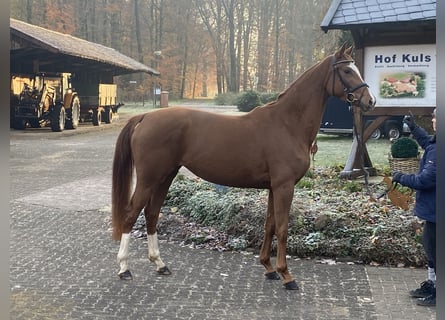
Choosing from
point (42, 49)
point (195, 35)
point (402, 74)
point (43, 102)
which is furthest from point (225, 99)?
point (402, 74)

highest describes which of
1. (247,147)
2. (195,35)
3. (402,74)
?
(195,35)

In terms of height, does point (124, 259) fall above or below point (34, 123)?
below

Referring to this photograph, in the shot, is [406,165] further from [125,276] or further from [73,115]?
[73,115]

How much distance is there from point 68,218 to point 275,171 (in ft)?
13.6

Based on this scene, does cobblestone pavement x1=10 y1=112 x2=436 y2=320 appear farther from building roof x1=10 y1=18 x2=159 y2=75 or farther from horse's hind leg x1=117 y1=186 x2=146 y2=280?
building roof x1=10 y1=18 x2=159 y2=75

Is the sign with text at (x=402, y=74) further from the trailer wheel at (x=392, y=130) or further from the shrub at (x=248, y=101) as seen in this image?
the shrub at (x=248, y=101)

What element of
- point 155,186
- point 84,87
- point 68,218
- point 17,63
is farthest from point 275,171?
point 84,87

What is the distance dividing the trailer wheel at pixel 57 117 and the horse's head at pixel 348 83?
19.2 meters

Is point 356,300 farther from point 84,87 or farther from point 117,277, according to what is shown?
point 84,87

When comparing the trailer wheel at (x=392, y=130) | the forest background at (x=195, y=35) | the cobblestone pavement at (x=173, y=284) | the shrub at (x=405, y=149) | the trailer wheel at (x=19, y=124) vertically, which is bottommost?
the cobblestone pavement at (x=173, y=284)

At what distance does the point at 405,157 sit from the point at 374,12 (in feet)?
8.60

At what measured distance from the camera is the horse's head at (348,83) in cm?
475

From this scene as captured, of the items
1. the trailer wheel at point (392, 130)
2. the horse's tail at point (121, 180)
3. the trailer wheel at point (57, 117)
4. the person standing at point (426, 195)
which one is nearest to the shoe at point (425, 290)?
the person standing at point (426, 195)

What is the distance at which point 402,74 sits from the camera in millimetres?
8477
